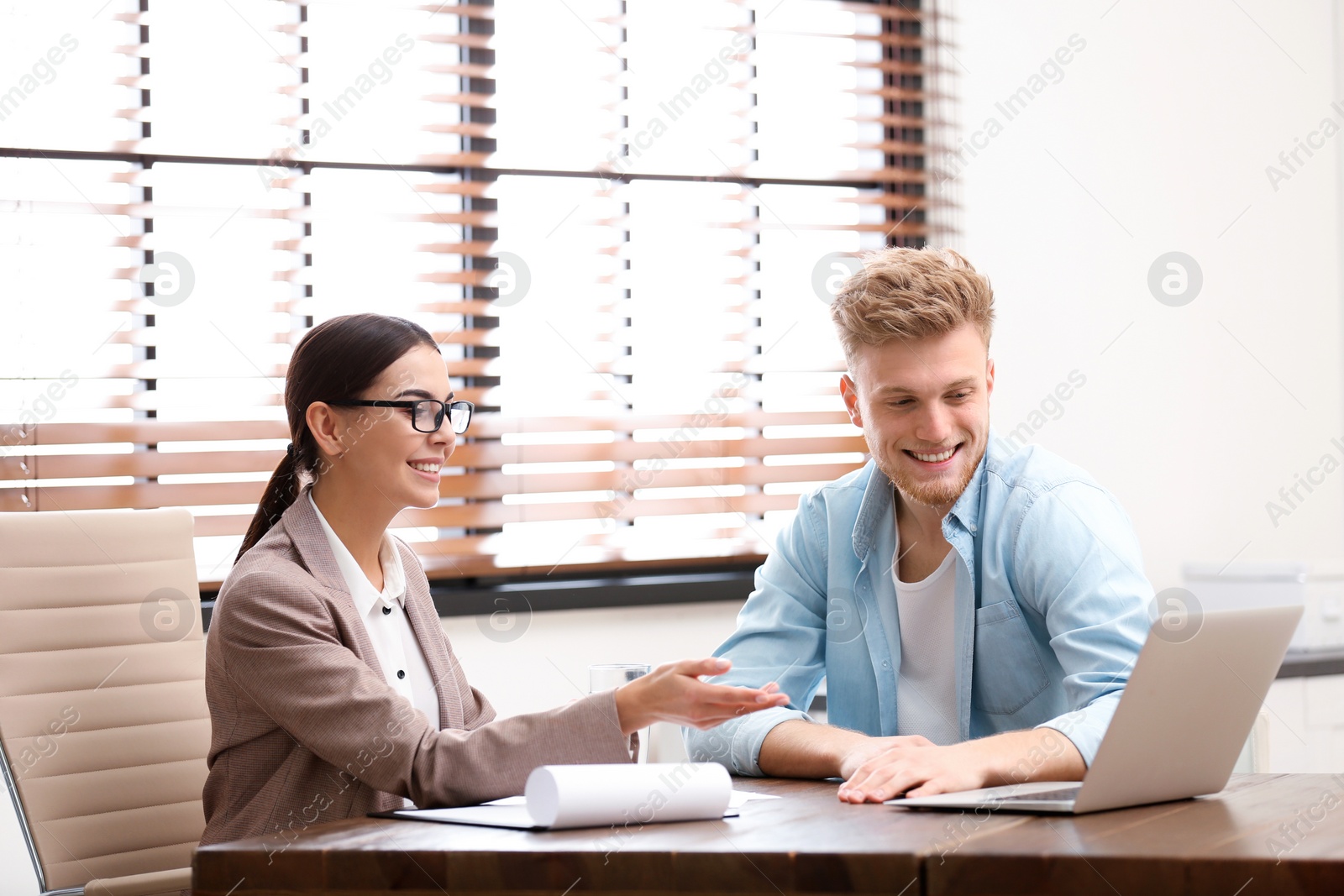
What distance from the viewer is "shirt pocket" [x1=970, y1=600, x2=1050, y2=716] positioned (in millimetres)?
1567

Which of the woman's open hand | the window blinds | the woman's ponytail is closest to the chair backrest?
the woman's ponytail

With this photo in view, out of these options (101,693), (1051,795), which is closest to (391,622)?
(101,693)

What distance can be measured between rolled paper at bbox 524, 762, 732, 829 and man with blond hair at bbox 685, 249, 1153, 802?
293mm

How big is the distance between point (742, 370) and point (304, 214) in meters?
1.09

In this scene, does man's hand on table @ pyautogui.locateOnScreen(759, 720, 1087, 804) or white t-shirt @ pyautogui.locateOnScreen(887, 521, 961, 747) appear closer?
man's hand on table @ pyautogui.locateOnScreen(759, 720, 1087, 804)

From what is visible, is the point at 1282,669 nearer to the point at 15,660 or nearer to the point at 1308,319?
the point at 1308,319

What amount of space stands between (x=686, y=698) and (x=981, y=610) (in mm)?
513

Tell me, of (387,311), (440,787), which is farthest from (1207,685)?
(387,311)

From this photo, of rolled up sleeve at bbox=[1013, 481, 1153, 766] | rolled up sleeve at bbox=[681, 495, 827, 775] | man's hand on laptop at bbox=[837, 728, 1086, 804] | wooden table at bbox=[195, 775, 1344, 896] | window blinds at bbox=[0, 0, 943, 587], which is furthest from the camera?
window blinds at bbox=[0, 0, 943, 587]

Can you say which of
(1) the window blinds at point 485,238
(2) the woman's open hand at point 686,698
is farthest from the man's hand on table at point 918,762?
(1) the window blinds at point 485,238

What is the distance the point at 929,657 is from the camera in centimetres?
166

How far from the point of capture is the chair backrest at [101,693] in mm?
1734

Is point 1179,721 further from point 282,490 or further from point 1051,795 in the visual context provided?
point 282,490

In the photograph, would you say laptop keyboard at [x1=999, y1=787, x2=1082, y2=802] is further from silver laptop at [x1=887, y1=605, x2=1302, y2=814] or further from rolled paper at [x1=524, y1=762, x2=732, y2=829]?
rolled paper at [x1=524, y1=762, x2=732, y2=829]
